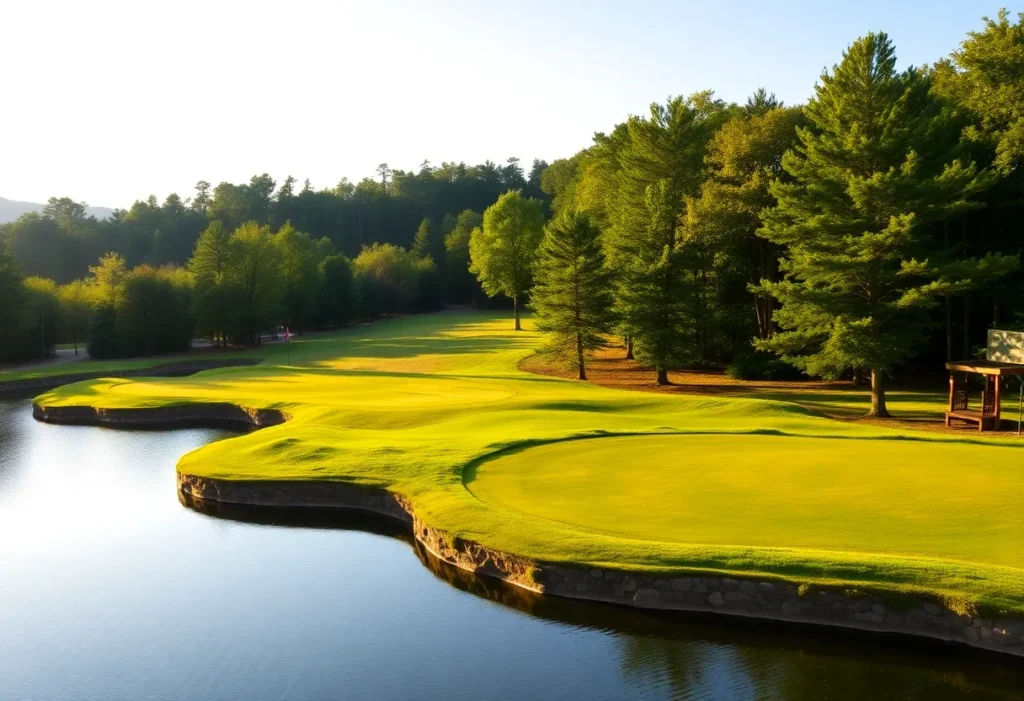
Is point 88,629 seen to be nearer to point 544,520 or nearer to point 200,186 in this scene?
point 544,520

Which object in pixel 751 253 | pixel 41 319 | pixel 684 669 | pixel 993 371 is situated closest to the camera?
pixel 684 669

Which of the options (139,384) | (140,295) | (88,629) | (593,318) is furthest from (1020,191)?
(140,295)

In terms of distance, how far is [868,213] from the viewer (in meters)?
30.8

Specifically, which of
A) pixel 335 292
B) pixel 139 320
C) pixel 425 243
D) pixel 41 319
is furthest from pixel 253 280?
pixel 425 243

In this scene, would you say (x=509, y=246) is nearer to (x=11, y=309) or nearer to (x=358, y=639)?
(x=11, y=309)

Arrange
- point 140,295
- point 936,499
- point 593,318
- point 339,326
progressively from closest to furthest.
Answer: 1. point 936,499
2. point 593,318
3. point 140,295
4. point 339,326

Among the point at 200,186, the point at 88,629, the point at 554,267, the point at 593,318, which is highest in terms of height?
the point at 200,186

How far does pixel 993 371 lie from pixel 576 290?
2198 centimetres

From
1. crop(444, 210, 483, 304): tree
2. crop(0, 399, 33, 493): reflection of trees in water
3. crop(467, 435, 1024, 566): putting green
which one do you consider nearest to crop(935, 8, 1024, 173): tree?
crop(467, 435, 1024, 566): putting green

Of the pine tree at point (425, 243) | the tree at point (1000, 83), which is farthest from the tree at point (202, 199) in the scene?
the tree at point (1000, 83)

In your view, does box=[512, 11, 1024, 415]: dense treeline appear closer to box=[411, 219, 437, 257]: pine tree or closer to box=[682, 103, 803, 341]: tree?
box=[682, 103, 803, 341]: tree

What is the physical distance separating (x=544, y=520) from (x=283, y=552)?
235 inches

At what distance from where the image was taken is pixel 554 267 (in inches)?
1812

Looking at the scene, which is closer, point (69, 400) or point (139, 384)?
point (69, 400)
